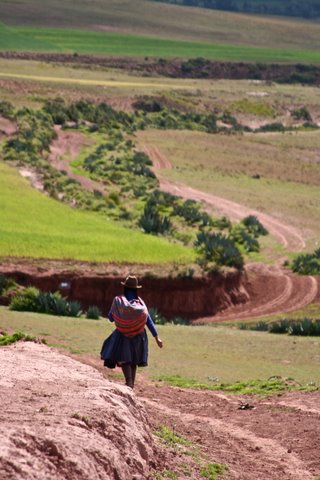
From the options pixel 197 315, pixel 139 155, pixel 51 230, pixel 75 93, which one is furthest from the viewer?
pixel 75 93

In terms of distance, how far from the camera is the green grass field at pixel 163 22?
15800 cm

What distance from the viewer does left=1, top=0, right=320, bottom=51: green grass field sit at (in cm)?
15800

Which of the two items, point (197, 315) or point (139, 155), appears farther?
point (139, 155)

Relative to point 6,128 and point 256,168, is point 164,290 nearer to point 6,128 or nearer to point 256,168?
point 6,128

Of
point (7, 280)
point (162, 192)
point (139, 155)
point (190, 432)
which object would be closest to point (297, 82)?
point (139, 155)

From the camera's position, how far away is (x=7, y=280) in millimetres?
29641

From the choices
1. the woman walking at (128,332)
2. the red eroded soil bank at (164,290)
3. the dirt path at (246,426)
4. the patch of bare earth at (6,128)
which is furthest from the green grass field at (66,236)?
the patch of bare earth at (6,128)

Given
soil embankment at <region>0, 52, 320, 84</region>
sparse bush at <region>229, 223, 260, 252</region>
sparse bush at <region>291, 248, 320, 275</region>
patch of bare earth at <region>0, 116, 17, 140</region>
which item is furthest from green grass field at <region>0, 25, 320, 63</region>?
sparse bush at <region>291, 248, 320, 275</region>

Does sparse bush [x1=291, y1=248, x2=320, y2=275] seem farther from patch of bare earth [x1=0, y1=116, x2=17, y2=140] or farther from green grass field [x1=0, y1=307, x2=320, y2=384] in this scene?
patch of bare earth [x1=0, y1=116, x2=17, y2=140]

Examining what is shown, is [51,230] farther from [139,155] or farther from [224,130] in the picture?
[224,130]

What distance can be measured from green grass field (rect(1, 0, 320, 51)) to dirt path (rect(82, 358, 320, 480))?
135 metres

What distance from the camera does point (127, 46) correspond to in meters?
145

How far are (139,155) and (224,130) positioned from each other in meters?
22.8

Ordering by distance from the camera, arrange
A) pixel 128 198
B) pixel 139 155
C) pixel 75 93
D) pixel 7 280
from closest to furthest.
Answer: pixel 7 280, pixel 128 198, pixel 139 155, pixel 75 93
